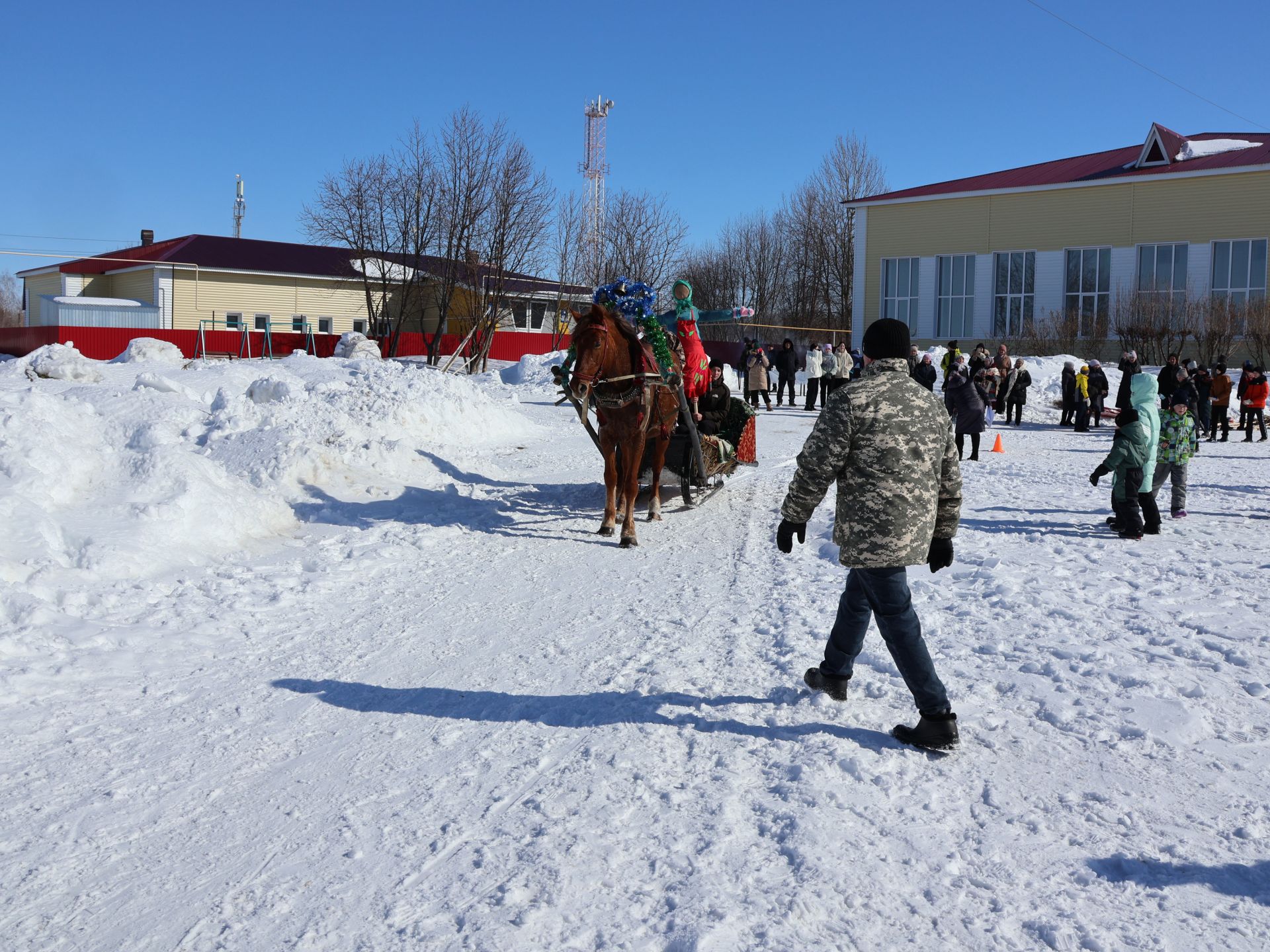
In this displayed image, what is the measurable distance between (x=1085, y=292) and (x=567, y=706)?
1580 inches

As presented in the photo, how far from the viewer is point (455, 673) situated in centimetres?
574

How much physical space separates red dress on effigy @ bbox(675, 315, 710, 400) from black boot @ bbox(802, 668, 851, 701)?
5.92 meters

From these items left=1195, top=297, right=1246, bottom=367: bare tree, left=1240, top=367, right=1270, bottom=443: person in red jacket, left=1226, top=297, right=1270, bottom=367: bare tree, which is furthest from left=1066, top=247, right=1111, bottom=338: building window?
left=1240, top=367, right=1270, bottom=443: person in red jacket

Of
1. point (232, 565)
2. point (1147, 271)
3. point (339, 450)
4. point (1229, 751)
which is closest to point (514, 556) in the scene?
point (232, 565)

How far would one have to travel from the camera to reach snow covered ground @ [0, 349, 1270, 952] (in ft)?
10.9

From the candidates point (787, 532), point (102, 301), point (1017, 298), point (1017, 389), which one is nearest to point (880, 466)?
point (787, 532)

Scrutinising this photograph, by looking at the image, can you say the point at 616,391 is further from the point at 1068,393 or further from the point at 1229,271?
the point at 1229,271

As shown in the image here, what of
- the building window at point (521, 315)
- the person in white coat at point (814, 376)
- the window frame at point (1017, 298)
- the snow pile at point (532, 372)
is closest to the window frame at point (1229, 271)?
the window frame at point (1017, 298)

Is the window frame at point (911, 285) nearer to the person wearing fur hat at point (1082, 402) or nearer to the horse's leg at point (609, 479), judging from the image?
the person wearing fur hat at point (1082, 402)

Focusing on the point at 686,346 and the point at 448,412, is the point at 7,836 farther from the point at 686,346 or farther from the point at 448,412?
the point at 448,412

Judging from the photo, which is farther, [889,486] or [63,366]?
[63,366]

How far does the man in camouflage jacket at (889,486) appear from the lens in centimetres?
450

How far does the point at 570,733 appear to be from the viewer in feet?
15.8

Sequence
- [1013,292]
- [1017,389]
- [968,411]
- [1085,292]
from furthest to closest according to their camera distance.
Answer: [1013,292] → [1085,292] → [1017,389] → [968,411]
